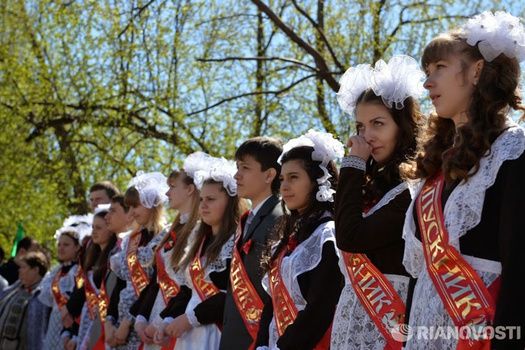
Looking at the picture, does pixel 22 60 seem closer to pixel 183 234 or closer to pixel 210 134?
pixel 210 134

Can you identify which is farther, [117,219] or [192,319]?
[117,219]

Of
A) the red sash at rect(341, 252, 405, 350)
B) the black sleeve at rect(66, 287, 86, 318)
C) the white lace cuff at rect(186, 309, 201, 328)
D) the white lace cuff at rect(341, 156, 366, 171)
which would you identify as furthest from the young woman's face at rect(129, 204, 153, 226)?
the white lace cuff at rect(341, 156, 366, 171)

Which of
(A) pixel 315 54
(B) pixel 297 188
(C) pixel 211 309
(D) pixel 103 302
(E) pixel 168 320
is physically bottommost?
(D) pixel 103 302

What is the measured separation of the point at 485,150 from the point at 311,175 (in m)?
1.66

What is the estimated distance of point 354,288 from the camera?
155 inches

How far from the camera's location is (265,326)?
4.72m

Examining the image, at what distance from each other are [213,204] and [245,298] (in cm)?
102

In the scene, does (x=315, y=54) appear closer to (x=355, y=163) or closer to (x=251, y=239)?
(x=251, y=239)

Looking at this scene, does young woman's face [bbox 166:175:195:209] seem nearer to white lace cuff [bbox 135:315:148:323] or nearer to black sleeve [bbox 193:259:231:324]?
white lace cuff [bbox 135:315:148:323]

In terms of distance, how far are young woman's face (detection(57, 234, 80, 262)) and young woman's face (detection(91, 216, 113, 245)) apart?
1.15 metres

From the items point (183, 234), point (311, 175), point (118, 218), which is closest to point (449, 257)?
point (311, 175)

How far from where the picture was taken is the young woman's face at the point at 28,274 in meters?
10.3

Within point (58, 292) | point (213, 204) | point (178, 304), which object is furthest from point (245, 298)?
point (58, 292)

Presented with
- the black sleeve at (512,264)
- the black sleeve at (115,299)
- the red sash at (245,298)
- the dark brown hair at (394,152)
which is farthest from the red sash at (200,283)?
the black sleeve at (512,264)
